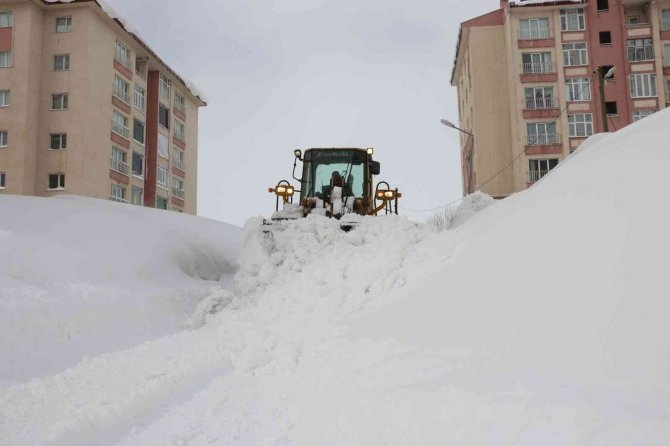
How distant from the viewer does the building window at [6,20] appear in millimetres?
29578

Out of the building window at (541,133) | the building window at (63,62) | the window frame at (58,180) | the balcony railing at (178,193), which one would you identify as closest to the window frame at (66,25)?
the building window at (63,62)

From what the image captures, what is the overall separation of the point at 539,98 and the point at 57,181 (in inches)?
1146

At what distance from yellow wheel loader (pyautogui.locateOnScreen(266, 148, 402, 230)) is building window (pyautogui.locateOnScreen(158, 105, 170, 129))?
29.2m

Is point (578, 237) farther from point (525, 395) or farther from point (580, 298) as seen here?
point (525, 395)

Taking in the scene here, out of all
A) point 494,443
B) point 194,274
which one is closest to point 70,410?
point 494,443

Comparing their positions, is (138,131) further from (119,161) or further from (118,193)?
(118,193)

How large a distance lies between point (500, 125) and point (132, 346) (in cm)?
3365

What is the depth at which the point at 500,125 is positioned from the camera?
36469mm

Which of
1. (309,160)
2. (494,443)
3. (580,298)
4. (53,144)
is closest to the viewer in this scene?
(494,443)

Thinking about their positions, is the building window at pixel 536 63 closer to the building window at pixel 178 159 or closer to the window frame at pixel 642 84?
the window frame at pixel 642 84

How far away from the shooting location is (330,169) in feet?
38.5

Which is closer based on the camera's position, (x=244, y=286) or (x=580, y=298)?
(x=580, y=298)

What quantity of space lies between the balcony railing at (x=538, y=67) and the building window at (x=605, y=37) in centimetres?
390

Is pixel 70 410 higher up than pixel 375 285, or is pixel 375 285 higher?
pixel 375 285
